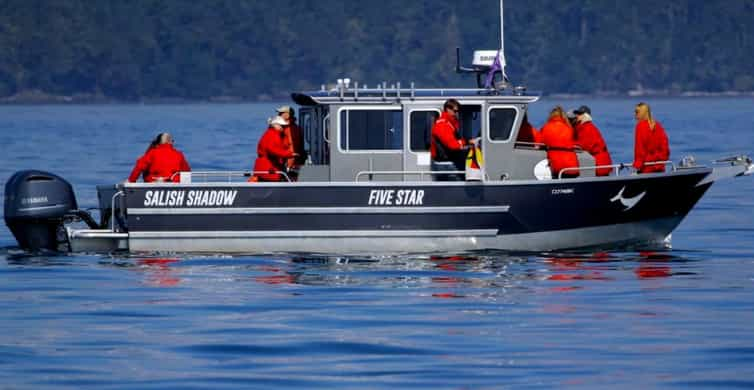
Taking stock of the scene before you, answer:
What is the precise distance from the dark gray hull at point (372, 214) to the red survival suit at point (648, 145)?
1.05 feet

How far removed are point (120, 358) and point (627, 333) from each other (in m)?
5.01

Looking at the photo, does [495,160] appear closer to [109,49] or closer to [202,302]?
[202,302]

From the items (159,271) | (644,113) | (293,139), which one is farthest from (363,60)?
(159,271)

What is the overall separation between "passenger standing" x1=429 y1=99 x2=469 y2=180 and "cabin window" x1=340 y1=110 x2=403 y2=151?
1.92ft

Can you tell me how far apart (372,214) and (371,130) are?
1.21m

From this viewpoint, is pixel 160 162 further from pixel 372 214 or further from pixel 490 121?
pixel 490 121

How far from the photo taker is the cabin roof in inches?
904

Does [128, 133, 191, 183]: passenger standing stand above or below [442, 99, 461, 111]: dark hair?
below

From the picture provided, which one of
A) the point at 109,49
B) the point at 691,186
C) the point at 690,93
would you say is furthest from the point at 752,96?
the point at 691,186

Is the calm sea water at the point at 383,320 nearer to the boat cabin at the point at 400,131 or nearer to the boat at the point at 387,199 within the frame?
the boat at the point at 387,199

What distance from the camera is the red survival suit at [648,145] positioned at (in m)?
23.0

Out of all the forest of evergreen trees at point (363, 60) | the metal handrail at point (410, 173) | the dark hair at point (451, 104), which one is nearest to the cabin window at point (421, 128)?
the metal handrail at point (410, 173)

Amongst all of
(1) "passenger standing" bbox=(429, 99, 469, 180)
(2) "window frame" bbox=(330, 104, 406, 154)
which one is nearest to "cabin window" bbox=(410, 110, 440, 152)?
(2) "window frame" bbox=(330, 104, 406, 154)

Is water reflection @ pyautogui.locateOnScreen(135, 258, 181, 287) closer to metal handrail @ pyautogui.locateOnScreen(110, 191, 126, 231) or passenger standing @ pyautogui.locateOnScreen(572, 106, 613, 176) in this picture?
metal handrail @ pyautogui.locateOnScreen(110, 191, 126, 231)
